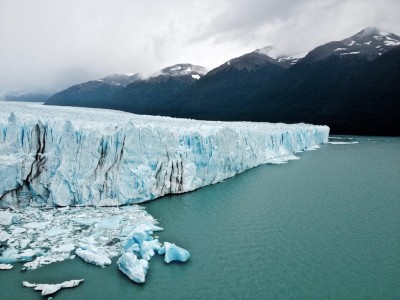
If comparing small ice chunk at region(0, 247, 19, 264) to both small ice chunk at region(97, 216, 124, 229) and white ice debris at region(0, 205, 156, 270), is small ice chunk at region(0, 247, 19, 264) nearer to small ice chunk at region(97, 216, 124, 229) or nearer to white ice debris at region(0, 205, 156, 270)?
white ice debris at region(0, 205, 156, 270)

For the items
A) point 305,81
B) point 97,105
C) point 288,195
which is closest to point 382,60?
point 305,81

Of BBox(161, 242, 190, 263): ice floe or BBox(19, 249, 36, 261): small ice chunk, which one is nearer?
BBox(19, 249, 36, 261): small ice chunk

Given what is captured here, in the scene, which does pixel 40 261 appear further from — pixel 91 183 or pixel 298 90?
pixel 298 90

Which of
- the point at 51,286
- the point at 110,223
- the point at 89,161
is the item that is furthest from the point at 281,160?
the point at 51,286

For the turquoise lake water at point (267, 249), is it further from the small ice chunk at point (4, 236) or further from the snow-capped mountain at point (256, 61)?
the snow-capped mountain at point (256, 61)

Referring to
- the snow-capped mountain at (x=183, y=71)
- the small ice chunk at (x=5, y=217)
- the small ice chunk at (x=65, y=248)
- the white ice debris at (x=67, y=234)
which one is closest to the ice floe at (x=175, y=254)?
the white ice debris at (x=67, y=234)

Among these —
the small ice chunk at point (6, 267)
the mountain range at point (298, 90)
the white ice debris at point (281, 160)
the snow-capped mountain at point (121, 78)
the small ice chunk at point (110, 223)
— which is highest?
the snow-capped mountain at point (121, 78)

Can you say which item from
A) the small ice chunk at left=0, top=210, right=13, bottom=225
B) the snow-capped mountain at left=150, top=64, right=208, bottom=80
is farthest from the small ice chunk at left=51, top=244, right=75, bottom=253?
the snow-capped mountain at left=150, top=64, right=208, bottom=80

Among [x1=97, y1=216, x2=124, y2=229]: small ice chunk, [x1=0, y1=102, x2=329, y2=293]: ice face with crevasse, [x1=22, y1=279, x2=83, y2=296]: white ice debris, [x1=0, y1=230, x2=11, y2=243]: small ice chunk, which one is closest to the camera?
[x1=22, y1=279, x2=83, y2=296]: white ice debris
